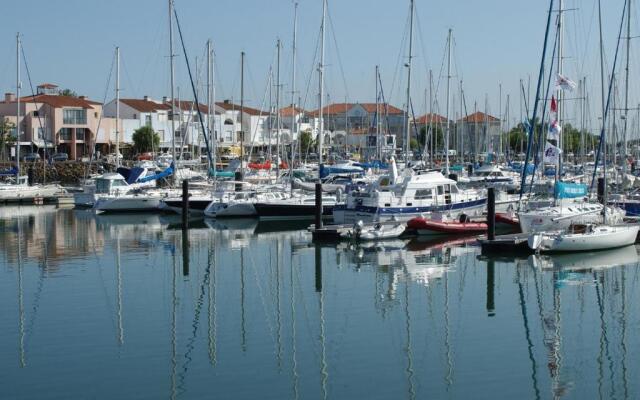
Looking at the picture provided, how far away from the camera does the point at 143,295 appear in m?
26.1

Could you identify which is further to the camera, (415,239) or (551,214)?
(415,239)

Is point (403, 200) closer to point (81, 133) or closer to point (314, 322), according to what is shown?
point (314, 322)

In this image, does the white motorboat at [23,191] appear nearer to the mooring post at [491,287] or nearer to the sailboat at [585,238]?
the mooring post at [491,287]

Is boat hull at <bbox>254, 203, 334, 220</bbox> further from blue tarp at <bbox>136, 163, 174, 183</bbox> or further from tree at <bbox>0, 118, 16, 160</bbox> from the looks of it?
tree at <bbox>0, 118, 16, 160</bbox>

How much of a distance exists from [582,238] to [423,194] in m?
8.54

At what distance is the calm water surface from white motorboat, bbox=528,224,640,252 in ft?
1.28

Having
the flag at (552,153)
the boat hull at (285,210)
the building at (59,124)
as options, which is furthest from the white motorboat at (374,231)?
the building at (59,124)

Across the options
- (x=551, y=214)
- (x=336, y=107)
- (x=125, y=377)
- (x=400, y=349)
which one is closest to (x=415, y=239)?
(x=551, y=214)

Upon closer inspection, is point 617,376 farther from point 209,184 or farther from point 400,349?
point 209,184

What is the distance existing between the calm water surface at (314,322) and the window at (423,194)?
132 inches

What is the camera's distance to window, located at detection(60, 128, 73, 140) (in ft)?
A: 308

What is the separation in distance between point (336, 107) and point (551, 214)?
369ft

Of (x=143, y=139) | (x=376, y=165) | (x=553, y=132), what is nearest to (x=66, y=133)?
(x=143, y=139)

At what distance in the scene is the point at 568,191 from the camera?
1387 inches
